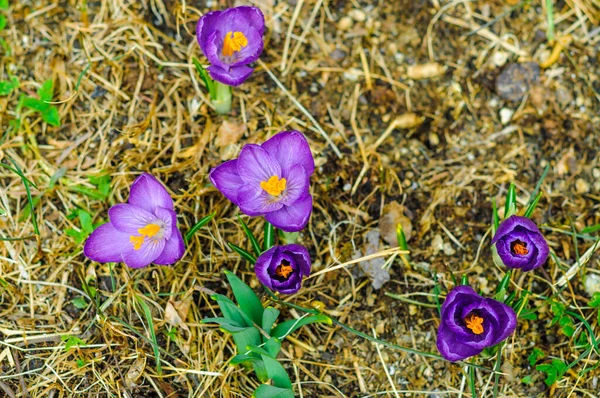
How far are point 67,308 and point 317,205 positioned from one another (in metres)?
0.87

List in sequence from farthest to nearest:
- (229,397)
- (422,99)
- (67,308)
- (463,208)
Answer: (422,99), (463,208), (67,308), (229,397)

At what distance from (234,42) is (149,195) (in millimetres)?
550

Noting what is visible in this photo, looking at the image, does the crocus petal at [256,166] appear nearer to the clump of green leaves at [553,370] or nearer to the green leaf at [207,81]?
the green leaf at [207,81]

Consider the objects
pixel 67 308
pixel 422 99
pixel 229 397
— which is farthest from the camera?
pixel 422 99

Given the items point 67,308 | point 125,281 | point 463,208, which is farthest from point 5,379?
point 463,208

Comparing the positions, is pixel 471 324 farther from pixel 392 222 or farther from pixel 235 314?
pixel 235 314

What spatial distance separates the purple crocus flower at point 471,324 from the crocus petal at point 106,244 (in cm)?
96

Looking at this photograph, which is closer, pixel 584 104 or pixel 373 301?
pixel 373 301

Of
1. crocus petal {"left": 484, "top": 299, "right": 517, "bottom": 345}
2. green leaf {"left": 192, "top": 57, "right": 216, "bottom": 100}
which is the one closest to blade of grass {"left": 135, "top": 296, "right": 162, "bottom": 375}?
green leaf {"left": 192, "top": 57, "right": 216, "bottom": 100}

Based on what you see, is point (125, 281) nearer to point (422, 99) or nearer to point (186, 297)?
point (186, 297)

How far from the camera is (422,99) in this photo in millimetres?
2314

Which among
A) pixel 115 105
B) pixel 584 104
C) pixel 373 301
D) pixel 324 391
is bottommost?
pixel 324 391

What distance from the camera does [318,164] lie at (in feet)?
7.10

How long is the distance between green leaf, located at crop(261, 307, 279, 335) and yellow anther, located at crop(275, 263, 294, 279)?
4.4 inches
